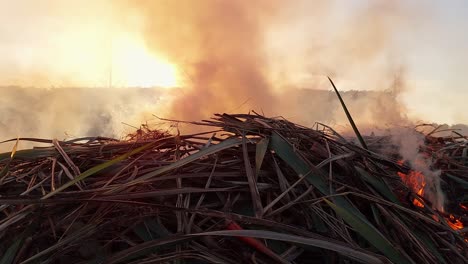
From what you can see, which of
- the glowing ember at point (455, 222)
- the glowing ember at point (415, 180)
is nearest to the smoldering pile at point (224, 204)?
the glowing ember at point (455, 222)

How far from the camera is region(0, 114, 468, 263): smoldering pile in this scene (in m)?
1.19

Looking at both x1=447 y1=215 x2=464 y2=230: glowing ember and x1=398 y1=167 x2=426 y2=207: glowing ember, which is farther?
x1=398 y1=167 x2=426 y2=207: glowing ember

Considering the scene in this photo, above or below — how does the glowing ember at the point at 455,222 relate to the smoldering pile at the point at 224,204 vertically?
below

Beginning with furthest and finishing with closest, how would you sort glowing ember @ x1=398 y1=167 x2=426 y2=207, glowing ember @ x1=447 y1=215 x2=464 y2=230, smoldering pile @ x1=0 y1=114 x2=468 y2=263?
1. glowing ember @ x1=398 y1=167 x2=426 y2=207
2. glowing ember @ x1=447 y1=215 x2=464 y2=230
3. smoldering pile @ x1=0 y1=114 x2=468 y2=263

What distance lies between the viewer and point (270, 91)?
33.9 feet

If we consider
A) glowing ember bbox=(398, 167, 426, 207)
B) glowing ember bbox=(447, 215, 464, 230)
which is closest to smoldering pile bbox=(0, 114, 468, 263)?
glowing ember bbox=(447, 215, 464, 230)

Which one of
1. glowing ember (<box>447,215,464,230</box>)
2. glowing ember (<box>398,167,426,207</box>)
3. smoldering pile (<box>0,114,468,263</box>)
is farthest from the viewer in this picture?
glowing ember (<box>398,167,426,207</box>)

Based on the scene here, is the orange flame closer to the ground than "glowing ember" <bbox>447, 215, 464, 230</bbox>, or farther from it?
farther from it

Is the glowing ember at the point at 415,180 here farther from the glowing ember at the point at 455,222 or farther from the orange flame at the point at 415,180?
the glowing ember at the point at 455,222

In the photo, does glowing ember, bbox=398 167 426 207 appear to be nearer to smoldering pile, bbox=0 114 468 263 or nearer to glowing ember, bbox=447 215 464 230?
glowing ember, bbox=447 215 464 230

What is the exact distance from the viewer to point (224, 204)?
1.36 metres

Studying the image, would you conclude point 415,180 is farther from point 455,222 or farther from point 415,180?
point 455,222

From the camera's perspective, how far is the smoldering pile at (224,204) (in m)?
1.19

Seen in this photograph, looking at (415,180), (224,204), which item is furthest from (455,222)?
(224,204)
